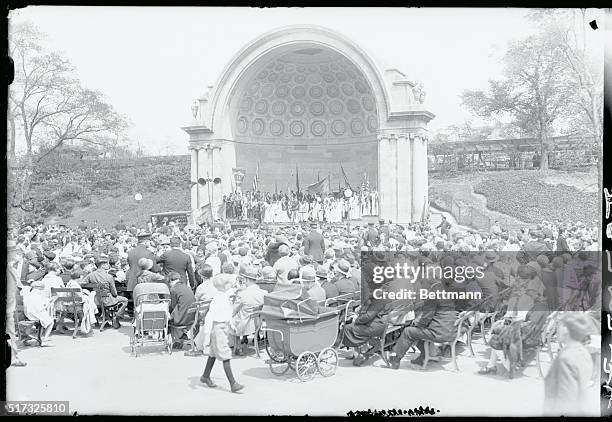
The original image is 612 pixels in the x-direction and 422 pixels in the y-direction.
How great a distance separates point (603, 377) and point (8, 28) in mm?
8974

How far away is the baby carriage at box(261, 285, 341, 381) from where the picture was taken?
7.32 m

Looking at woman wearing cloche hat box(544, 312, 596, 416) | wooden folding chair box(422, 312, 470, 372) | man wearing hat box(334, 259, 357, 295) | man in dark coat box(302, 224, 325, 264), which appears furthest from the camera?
man in dark coat box(302, 224, 325, 264)

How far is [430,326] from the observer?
7.67 meters

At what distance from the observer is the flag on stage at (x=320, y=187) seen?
19266mm

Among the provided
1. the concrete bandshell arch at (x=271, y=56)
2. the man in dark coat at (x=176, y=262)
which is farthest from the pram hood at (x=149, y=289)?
the concrete bandshell arch at (x=271, y=56)

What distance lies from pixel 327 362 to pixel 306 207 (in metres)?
10.3

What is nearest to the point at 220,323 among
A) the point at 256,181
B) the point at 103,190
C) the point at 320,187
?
the point at 103,190

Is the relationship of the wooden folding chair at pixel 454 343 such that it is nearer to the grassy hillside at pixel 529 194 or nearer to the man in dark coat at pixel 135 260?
the grassy hillside at pixel 529 194

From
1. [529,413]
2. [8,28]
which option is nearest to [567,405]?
[529,413]

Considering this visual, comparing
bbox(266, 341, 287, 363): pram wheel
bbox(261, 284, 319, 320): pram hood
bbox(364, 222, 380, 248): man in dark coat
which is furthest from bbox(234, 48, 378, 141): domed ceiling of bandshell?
bbox(261, 284, 319, 320): pram hood

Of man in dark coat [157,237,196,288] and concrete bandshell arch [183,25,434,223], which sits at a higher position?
concrete bandshell arch [183,25,434,223]

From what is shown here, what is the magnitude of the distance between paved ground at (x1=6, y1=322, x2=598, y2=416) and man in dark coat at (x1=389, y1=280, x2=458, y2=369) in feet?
1.35

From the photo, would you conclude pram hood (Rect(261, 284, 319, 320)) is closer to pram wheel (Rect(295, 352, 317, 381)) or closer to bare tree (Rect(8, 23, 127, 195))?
pram wheel (Rect(295, 352, 317, 381))

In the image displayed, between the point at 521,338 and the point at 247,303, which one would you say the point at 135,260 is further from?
the point at 521,338
